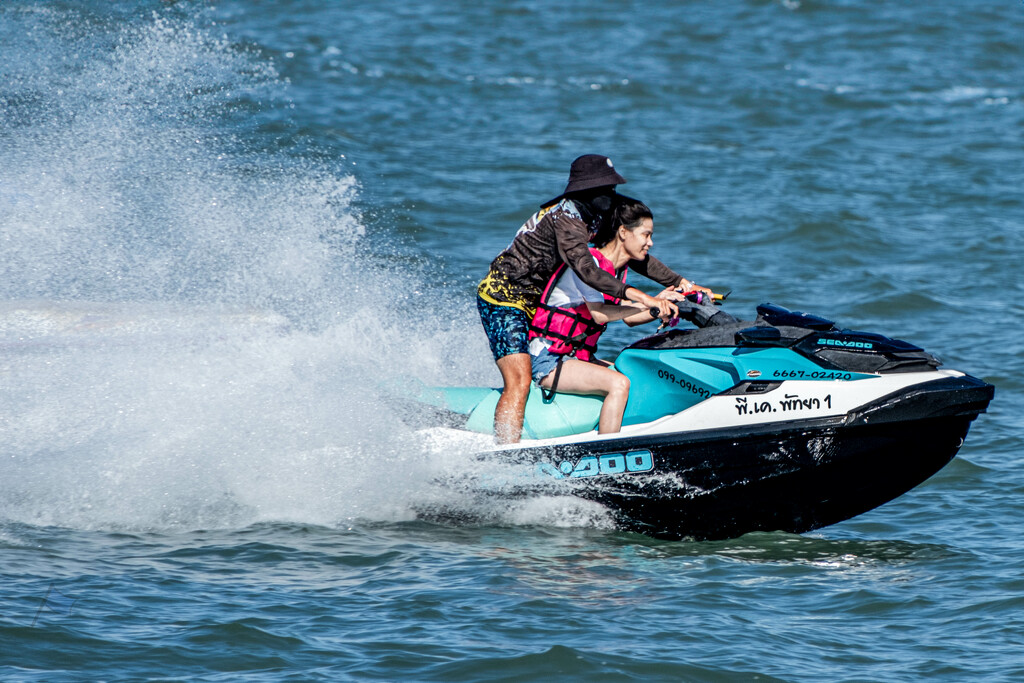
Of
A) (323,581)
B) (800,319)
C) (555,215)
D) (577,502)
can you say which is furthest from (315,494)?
(800,319)

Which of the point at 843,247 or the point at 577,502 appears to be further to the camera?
the point at 843,247

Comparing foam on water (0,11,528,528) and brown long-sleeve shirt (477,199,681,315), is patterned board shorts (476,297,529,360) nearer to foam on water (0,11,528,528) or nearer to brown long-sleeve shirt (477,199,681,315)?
brown long-sleeve shirt (477,199,681,315)

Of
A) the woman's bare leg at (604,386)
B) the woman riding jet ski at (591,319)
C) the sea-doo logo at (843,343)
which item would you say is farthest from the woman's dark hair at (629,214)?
the sea-doo logo at (843,343)

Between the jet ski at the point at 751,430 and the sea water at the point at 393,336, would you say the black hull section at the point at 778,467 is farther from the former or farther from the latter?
the sea water at the point at 393,336

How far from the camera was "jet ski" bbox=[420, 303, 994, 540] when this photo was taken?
5.49 m

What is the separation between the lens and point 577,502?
5.91m

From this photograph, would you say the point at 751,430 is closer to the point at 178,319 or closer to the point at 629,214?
the point at 629,214

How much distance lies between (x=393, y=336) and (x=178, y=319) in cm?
155

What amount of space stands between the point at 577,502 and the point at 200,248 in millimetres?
4698

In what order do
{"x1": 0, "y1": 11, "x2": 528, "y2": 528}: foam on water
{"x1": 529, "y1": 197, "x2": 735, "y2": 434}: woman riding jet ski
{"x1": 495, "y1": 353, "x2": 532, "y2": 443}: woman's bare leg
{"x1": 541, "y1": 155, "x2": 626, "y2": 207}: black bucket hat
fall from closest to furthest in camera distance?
{"x1": 541, "y1": 155, "x2": 626, "y2": 207}: black bucket hat < {"x1": 529, "y1": 197, "x2": 735, "y2": 434}: woman riding jet ski < {"x1": 495, "y1": 353, "x2": 532, "y2": 443}: woman's bare leg < {"x1": 0, "y1": 11, "x2": 528, "y2": 528}: foam on water

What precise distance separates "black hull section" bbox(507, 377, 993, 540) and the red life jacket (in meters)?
0.50

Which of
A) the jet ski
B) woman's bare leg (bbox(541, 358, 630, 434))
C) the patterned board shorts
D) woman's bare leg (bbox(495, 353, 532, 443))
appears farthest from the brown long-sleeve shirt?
the jet ski

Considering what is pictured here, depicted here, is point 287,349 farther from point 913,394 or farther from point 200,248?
point 913,394

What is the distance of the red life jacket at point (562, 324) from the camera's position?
19.1 feet
